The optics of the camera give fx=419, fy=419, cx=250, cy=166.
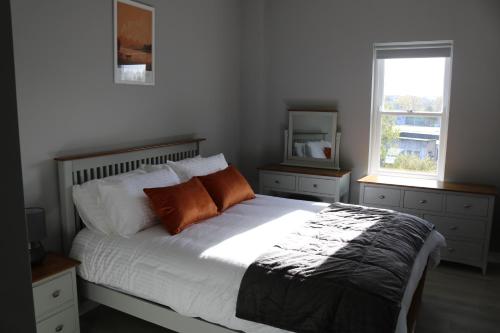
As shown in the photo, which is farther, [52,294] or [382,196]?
[382,196]

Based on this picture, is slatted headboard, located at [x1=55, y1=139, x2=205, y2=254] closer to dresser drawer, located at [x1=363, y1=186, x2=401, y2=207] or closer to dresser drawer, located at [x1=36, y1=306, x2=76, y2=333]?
dresser drawer, located at [x1=36, y1=306, x2=76, y2=333]

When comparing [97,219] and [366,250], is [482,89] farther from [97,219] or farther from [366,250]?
[97,219]

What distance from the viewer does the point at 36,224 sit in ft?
A: 8.03

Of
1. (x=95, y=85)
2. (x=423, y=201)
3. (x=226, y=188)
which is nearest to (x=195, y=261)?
(x=226, y=188)

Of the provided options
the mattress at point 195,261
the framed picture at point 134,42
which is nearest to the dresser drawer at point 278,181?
the mattress at point 195,261

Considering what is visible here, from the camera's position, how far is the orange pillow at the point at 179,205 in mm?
2799

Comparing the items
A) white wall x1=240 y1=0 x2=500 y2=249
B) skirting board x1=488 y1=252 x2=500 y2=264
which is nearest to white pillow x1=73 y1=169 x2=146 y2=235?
white wall x1=240 y1=0 x2=500 y2=249

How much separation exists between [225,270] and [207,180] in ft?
4.02

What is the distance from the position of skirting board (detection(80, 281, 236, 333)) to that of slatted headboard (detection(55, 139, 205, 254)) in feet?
1.30

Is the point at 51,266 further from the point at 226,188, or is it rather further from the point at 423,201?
the point at 423,201

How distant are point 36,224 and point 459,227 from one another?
3.42m

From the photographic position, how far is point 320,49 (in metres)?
4.55

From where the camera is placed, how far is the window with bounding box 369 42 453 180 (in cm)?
414

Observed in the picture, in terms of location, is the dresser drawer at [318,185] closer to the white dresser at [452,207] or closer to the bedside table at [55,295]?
the white dresser at [452,207]
